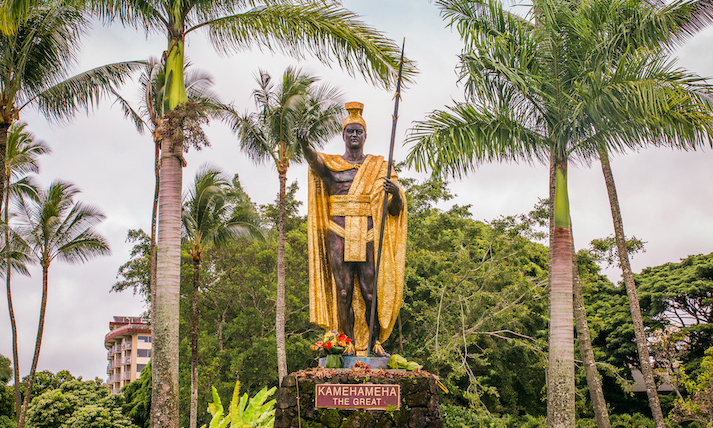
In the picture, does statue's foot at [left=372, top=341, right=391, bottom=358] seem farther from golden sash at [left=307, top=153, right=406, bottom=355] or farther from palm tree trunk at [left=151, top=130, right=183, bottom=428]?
palm tree trunk at [left=151, top=130, right=183, bottom=428]

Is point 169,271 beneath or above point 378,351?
above

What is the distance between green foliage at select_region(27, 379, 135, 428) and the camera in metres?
20.6

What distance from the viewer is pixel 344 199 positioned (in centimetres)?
704

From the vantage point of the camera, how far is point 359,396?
599 cm

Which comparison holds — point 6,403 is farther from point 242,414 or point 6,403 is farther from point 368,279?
point 368,279

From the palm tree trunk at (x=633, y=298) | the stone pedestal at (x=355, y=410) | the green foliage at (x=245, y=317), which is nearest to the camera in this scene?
the stone pedestal at (x=355, y=410)

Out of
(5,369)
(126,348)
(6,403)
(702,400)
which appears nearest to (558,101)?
(702,400)

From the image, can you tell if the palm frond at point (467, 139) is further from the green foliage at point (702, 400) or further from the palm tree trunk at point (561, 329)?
the green foliage at point (702, 400)

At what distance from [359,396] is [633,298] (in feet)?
36.0

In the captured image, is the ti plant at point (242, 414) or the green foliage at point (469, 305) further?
the green foliage at point (469, 305)

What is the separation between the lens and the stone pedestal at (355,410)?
5.96 m

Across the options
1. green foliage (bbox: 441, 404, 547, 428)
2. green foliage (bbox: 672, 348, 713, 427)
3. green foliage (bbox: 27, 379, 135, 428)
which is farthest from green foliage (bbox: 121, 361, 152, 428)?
green foliage (bbox: 672, 348, 713, 427)

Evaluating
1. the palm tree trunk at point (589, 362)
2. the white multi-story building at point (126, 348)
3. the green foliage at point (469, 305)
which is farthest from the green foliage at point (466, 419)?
the white multi-story building at point (126, 348)

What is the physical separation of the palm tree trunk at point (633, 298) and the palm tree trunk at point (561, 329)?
4939mm
